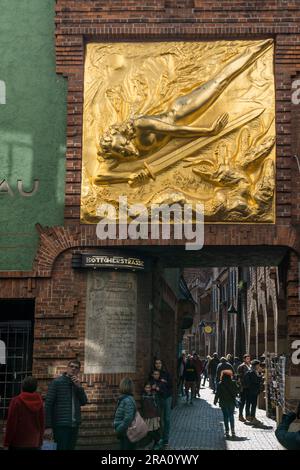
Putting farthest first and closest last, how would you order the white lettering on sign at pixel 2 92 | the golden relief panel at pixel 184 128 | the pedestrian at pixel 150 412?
the white lettering on sign at pixel 2 92
the golden relief panel at pixel 184 128
the pedestrian at pixel 150 412

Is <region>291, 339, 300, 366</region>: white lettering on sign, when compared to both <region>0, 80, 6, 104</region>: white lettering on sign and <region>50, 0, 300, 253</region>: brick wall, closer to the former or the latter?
<region>50, 0, 300, 253</region>: brick wall

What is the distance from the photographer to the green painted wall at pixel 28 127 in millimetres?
14750

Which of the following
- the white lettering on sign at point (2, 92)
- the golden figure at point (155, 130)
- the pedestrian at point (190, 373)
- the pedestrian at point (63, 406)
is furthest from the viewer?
the pedestrian at point (190, 373)

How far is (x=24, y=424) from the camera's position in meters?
8.96

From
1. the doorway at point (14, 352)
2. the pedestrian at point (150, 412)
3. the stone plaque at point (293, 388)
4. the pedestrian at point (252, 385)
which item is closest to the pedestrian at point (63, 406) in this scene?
the pedestrian at point (150, 412)

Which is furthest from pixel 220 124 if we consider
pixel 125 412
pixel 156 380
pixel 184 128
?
pixel 125 412

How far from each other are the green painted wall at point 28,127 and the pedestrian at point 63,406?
161 inches

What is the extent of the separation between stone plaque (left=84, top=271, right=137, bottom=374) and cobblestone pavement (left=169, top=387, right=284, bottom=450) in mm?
2082

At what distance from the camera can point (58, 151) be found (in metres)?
15.0

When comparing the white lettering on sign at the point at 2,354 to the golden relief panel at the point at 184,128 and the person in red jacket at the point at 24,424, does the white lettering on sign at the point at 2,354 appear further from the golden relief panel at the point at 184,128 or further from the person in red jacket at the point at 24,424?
the person in red jacket at the point at 24,424

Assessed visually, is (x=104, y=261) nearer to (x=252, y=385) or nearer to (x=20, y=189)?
(x=20, y=189)

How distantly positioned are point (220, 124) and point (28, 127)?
152 inches

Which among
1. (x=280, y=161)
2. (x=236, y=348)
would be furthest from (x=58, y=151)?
(x=236, y=348)

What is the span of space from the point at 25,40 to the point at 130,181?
12.4 ft
